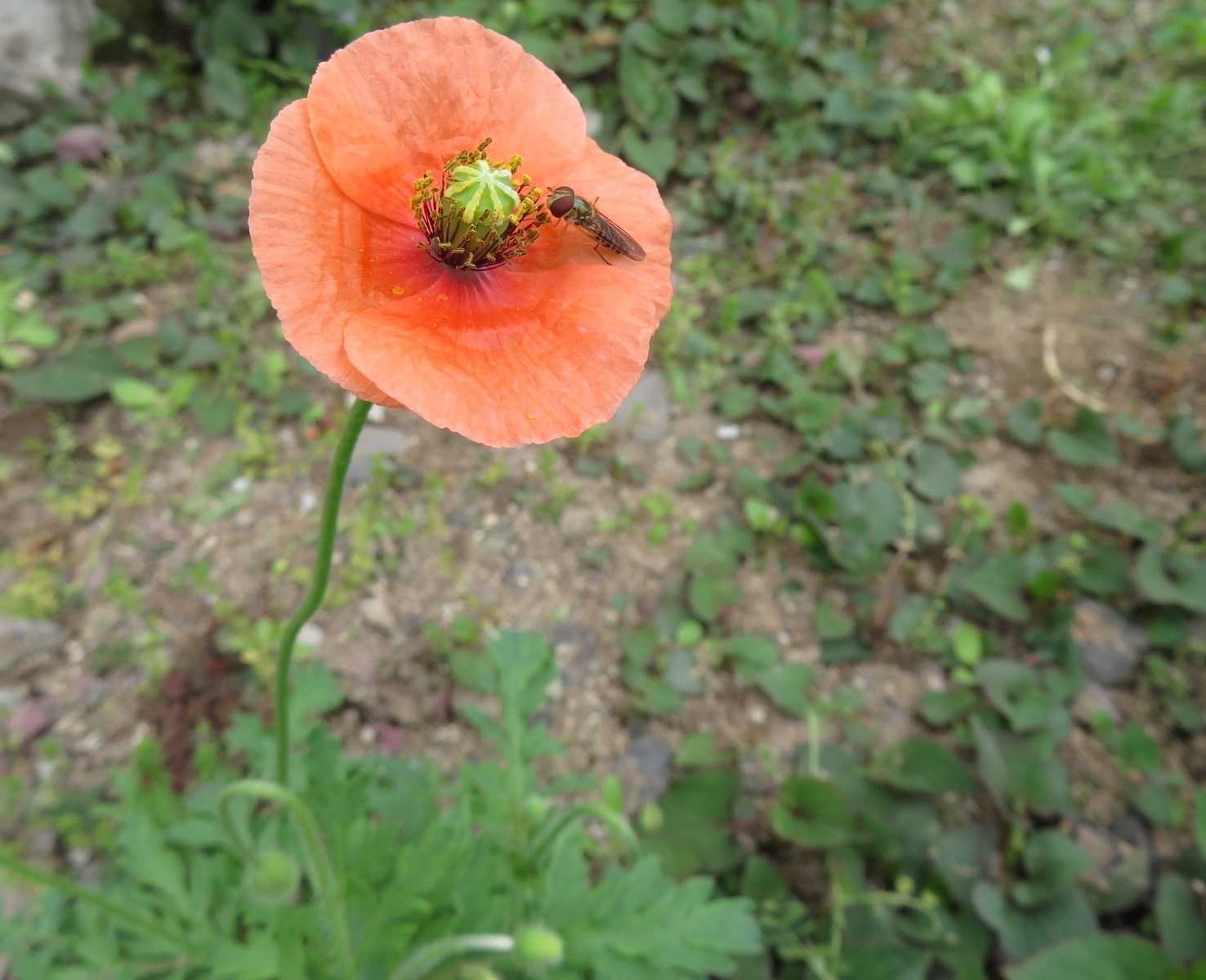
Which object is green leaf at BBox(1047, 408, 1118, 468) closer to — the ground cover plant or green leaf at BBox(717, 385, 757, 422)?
the ground cover plant

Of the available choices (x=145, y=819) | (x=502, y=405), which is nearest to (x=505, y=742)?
(x=145, y=819)

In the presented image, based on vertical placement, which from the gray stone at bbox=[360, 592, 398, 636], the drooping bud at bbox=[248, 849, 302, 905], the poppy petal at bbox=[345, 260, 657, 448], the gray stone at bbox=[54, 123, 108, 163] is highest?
the poppy petal at bbox=[345, 260, 657, 448]

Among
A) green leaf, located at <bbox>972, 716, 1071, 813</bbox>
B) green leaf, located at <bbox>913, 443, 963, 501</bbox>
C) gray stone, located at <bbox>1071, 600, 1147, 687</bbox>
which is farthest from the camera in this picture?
green leaf, located at <bbox>913, 443, 963, 501</bbox>

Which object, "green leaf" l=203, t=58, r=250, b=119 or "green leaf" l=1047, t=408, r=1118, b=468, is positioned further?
"green leaf" l=203, t=58, r=250, b=119

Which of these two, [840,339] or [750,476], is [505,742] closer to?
[750,476]

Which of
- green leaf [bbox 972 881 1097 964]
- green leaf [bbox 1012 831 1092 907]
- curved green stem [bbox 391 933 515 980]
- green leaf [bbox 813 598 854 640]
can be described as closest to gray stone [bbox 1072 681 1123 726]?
green leaf [bbox 1012 831 1092 907]

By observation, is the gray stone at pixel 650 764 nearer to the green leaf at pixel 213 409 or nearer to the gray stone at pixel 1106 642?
the gray stone at pixel 1106 642

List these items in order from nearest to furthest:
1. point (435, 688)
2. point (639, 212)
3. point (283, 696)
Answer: point (639, 212)
point (283, 696)
point (435, 688)
